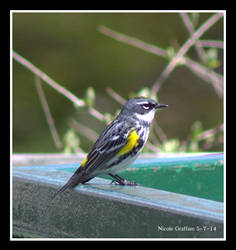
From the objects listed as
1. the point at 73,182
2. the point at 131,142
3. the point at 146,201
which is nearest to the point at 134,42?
the point at 131,142

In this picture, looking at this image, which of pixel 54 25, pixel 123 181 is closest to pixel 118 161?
pixel 123 181

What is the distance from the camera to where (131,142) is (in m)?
5.05

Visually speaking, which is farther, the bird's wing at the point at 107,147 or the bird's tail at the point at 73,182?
the bird's wing at the point at 107,147

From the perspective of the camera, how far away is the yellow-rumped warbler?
486cm

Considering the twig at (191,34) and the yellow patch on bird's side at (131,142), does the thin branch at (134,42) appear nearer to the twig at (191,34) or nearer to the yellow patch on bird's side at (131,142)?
the twig at (191,34)

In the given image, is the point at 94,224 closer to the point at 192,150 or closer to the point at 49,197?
the point at 49,197

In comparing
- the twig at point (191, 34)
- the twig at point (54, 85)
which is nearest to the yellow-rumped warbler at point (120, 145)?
the twig at point (54, 85)

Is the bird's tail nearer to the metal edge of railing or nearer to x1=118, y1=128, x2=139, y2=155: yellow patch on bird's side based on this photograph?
the metal edge of railing

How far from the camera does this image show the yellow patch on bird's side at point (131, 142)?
16.4 feet

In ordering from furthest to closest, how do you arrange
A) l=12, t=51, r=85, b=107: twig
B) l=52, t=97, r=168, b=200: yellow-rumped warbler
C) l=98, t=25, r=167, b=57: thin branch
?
l=98, t=25, r=167, b=57: thin branch, l=12, t=51, r=85, b=107: twig, l=52, t=97, r=168, b=200: yellow-rumped warbler

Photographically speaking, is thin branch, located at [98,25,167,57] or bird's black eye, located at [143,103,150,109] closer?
bird's black eye, located at [143,103,150,109]

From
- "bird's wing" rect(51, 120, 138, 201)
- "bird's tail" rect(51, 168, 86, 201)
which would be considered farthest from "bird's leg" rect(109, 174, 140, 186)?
"bird's tail" rect(51, 168, 86, 201)

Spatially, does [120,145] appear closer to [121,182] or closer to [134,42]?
[121,182]

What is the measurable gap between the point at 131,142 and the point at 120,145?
8 centimetres
